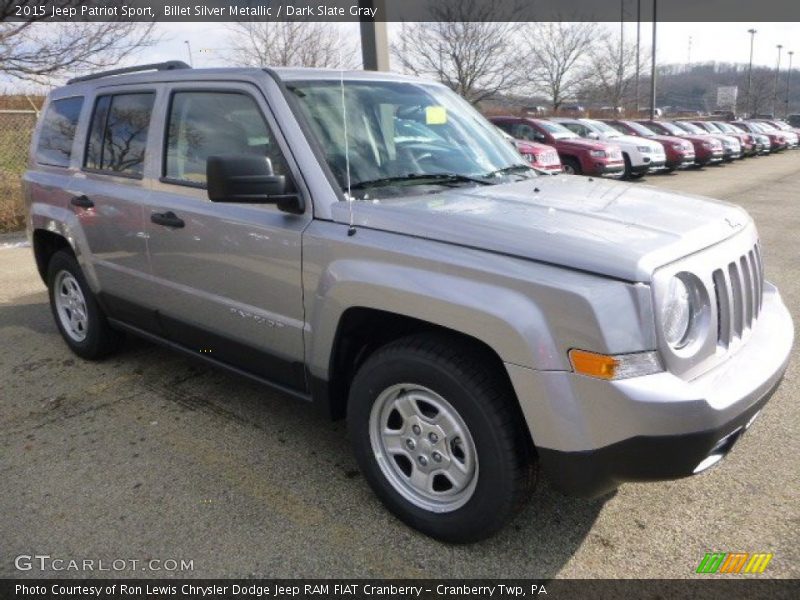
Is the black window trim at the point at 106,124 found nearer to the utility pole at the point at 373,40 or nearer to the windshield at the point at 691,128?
the utility pole at the point at 373,40

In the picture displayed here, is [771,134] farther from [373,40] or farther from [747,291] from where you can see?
[747,291]

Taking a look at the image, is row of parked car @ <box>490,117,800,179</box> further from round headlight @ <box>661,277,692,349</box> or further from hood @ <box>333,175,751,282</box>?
round headlight @ <box>661,277,692,349</box>

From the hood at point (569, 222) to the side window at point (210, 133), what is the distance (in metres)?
0.62

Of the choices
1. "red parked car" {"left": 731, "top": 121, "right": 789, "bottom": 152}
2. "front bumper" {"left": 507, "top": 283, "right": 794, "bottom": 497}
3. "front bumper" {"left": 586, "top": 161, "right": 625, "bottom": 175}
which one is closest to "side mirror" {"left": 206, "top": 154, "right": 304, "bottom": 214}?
"front bumper" {"left": 507, "top": 283, "right": 794, "bottom": 497}

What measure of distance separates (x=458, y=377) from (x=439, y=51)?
22.7 m

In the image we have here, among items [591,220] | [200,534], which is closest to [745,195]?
[591,220]

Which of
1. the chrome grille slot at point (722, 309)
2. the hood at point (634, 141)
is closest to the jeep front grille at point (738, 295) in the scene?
the chrome grille slot at point (722, 309)

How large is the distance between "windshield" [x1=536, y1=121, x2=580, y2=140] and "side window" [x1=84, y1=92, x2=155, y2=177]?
13.5 metres

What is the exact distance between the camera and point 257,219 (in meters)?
3.04

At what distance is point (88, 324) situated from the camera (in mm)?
4566

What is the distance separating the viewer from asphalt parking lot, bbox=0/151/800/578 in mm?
2568

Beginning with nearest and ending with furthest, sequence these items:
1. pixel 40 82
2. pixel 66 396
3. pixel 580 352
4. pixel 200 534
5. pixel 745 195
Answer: pixel 580 352 → pixel 200 534 → pixel 66 396 → pixel 40 82 → pixel 745 195

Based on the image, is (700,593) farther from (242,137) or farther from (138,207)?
(138,207)

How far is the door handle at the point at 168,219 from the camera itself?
11.2ft
